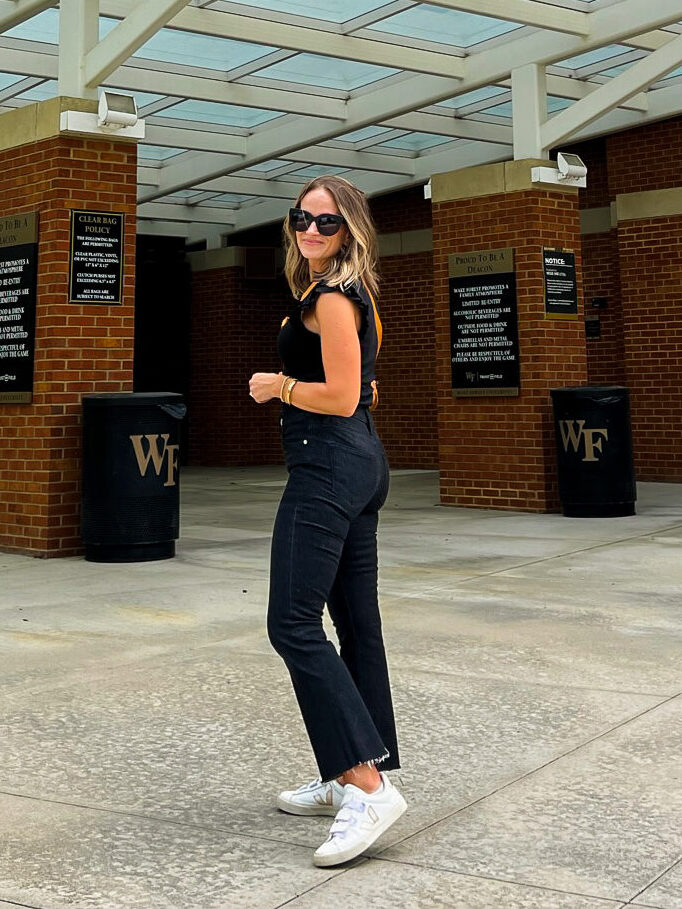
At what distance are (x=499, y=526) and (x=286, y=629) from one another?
7.16 meters

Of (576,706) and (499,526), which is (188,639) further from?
(499,526)

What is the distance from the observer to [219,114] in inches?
544

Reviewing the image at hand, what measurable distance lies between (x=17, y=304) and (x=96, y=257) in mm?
681

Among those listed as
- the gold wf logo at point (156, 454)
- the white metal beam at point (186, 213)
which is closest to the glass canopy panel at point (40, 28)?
the gold wf logo at point (156, 454)

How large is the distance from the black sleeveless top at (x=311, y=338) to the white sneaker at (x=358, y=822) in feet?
3.15

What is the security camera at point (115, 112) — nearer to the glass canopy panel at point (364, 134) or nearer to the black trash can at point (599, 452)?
the black trash can at point (599, 452)

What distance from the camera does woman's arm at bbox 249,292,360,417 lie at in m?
2.75

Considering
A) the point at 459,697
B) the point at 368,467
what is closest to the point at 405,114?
the point at 459,697

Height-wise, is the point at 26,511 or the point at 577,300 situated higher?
the point at 577,300

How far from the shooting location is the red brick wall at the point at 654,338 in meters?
14.0

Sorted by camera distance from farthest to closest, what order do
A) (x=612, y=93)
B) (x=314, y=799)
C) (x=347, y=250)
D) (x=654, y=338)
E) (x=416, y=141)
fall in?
1. (x=416, y=141)
2. (x=654, y=338)
3. (x=612, y=93)
4. (x=314, y=799)
5. (x=347, y=250)

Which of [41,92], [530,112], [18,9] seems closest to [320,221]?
[18,9]

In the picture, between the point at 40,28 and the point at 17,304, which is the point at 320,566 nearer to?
the point at 17,304

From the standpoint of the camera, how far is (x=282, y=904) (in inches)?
98.0
